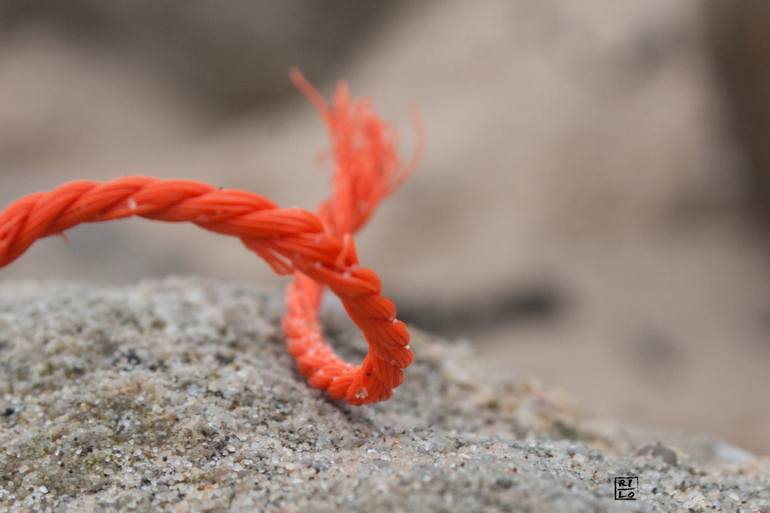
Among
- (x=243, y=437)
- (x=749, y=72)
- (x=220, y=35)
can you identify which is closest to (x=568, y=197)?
(x=749, y=72)

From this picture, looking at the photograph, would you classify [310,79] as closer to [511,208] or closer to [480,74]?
[480,74]

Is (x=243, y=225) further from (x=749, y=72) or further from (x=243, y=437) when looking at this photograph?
(x=749, y=72)

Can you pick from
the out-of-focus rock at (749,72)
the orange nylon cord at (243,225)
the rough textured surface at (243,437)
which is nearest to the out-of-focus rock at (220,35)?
the out-of-focus rock at (749,72)

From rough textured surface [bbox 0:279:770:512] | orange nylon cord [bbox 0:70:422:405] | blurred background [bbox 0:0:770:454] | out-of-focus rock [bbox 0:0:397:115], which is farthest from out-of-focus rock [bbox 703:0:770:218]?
orange nylon cord [bbox 0:70:422:405]

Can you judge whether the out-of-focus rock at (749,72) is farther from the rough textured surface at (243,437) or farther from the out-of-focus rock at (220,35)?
the rough textured surface at (243,437)

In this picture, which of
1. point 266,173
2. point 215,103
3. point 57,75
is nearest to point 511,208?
point 266,173

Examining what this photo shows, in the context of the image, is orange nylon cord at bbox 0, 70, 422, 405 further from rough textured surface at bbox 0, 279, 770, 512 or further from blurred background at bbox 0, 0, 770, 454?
blurred background at bbox 0, 0, 770, 454
